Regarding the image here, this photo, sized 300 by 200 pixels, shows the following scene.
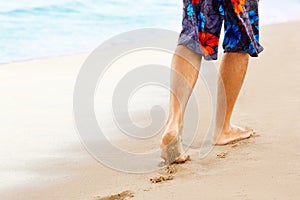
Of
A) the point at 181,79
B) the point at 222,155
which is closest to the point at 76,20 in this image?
the point at 181,79

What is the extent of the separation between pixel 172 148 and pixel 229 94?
1.42 ft

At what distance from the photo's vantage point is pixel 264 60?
4.17m

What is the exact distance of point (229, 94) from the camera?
2.38 m

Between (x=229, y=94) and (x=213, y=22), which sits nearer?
(x=213, y=22)

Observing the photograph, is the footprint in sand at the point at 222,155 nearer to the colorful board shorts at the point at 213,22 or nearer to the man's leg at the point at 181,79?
the man's leg at the point at 181,79

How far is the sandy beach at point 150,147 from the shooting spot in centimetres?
185

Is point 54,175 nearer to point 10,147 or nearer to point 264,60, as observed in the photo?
point 10,147

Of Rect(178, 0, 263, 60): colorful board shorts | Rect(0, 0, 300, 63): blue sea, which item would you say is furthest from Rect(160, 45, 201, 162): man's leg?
Rect(0, 0, 300, 63): blue sea

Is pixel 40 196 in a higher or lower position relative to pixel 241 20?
lower

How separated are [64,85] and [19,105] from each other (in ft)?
1.90

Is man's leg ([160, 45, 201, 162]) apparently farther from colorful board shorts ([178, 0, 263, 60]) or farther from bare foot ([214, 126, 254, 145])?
bare foot ([214, 126, 254, 145])

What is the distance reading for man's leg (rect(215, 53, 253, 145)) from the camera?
92.0 inches

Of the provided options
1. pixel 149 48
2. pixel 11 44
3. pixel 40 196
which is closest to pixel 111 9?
pixel 11 44

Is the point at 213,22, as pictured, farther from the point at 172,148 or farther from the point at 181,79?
the point at 172,148
